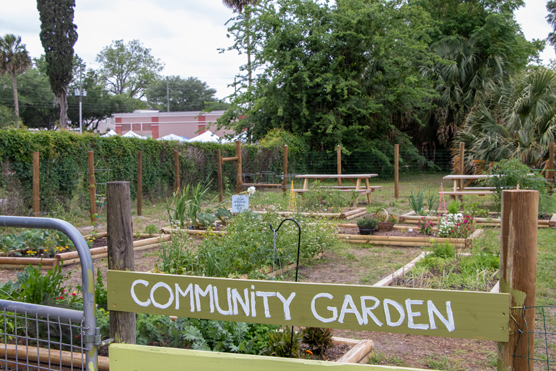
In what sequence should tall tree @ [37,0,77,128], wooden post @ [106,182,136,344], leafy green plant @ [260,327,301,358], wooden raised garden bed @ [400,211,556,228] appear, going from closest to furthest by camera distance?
wooden post @ [106,182,136,344]
leafy green plant @ [260,327,301,358]
wooden raised garden bed @ [400,211,556,228]
tall tree @ [37,0,77,128]

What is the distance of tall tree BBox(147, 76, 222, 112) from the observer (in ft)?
213

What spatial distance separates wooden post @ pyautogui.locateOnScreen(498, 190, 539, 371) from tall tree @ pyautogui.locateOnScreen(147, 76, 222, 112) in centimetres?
6595

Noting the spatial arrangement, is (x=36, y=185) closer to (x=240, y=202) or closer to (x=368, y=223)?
(x=240, y=202)

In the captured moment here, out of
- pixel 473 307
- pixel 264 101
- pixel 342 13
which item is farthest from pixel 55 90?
pixel 473 307

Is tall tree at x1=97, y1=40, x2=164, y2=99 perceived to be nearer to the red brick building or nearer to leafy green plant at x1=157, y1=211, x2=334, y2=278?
the red brick building

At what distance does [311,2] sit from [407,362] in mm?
19007

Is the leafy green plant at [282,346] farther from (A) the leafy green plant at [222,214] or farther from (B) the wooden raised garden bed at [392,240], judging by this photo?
(A) the leafy green plant at [222,214]

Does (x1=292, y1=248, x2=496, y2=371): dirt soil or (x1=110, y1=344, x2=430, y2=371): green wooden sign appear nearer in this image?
(x1=110, y1=344, x2=430, y2=371): green wooden sign

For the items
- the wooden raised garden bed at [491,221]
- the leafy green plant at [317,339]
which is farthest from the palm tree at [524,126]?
the leafy green plant at [317,339]

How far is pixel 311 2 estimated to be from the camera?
1941 cm

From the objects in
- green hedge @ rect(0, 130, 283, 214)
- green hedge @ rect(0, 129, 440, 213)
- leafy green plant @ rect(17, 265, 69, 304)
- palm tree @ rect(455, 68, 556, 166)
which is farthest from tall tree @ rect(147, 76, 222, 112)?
leafy green plant @ rect(17, 265, 69, 304)

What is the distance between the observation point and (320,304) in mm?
1543

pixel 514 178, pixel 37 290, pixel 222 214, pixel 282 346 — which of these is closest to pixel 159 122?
pixel 222 214

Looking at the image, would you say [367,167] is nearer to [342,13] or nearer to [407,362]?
[342,13]
